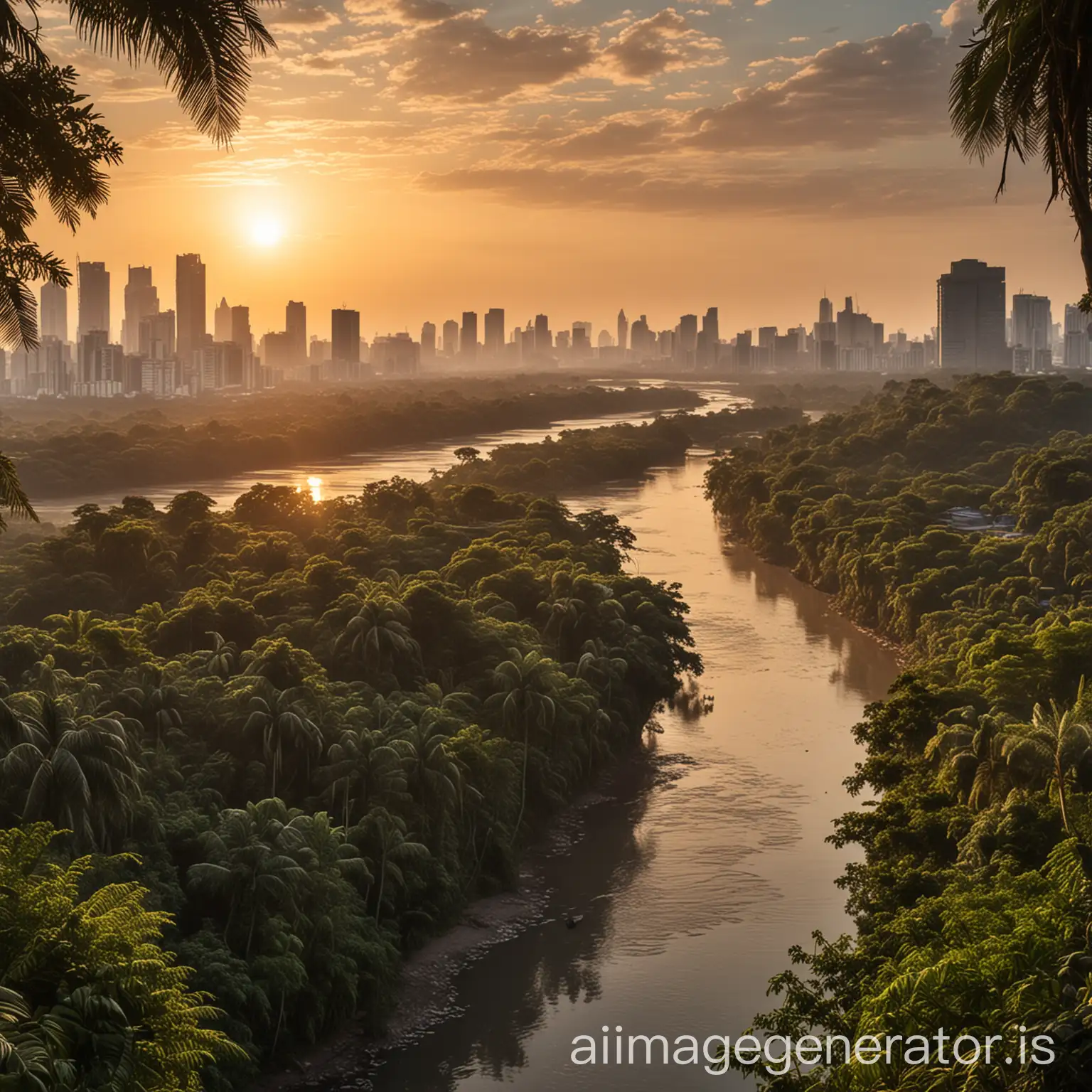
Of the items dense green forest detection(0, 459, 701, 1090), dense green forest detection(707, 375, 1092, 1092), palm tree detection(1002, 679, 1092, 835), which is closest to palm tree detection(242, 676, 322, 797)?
dense green forest detection(0, 459, 701, 1090)

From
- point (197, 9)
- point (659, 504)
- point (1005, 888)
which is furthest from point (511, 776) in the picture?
point (659, 504)

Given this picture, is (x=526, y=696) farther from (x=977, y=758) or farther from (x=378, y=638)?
(x=977, y=758)

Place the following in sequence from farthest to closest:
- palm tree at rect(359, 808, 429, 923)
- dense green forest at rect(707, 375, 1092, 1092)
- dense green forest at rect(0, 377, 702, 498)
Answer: dense green forest at rect(0, 377, 702, 498), palm tree at rect(359, 808, 429, 923), dense green forest at rect(707, 375, 1092, 1092)

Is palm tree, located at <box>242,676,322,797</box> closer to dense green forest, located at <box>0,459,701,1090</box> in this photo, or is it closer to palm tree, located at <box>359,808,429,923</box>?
dense green forest, located at <box>0,459,701,1090</box>

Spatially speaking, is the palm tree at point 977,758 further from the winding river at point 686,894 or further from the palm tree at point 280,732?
the palm tree at point 280,732

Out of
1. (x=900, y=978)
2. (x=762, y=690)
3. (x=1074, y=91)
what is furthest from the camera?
(x=762, y=690)

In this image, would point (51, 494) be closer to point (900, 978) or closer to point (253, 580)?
point (253, 580)

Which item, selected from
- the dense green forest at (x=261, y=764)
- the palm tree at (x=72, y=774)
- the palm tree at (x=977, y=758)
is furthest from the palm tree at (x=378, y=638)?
the palm tree at (x=977, y=758)
